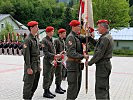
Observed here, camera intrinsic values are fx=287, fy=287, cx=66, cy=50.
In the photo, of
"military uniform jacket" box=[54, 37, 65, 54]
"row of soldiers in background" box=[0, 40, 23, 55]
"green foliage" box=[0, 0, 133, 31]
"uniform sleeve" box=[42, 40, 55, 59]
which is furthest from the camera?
"green foliage" box=[0, 0, 133, 31]

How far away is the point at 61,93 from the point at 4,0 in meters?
74.4

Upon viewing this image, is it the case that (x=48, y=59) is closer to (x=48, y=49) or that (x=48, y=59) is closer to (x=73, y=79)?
(x=48, y=49)

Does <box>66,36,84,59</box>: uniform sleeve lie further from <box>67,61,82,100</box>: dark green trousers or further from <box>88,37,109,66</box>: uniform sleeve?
<box>88,37,109,66</box>: uniform sleeve

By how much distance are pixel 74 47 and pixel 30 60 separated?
1.08 meters

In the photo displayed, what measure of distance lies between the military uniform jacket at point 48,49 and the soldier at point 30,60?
1.06 meters

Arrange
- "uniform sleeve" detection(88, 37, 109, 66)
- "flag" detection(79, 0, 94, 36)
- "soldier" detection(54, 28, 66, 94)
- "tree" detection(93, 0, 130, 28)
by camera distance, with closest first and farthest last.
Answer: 1. "uniform sleeve" detection(88, 37, 109, 66)
2. "flag" detection(79, 0, 94, 36)
3. "soldier" detection(54, 28, 66, 94)
4. "tree" detection(93, 0, 130, 28)

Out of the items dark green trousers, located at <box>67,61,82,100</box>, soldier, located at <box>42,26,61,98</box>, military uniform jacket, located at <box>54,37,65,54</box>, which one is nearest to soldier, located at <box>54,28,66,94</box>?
military uniform jacket, located at <box>54,37,65,54</box>

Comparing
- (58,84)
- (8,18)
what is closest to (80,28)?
(58,84)

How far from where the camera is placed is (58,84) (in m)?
8.49

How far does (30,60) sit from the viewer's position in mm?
6547

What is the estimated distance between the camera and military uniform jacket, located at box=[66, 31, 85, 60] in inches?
245

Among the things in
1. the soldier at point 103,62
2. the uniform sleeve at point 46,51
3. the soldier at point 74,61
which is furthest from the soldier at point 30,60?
the soldier at point 103,62

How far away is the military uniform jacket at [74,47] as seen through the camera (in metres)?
6.21

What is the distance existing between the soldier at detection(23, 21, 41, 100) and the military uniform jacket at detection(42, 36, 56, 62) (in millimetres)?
1058
